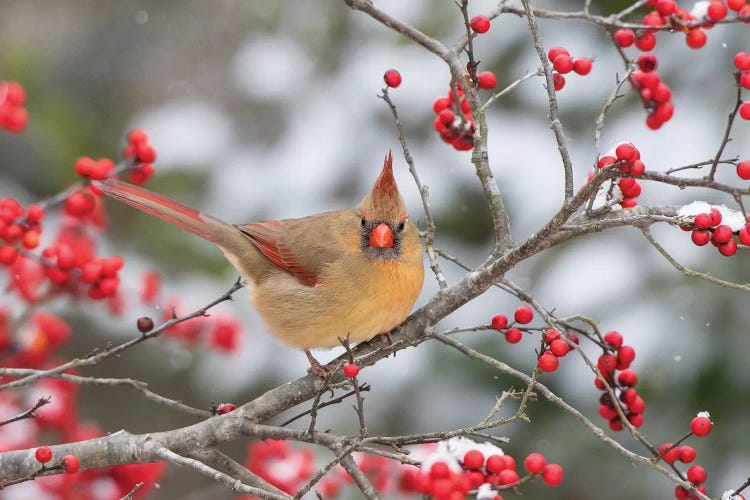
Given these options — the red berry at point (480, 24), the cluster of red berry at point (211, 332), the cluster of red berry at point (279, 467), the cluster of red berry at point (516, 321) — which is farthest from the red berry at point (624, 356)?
the cluster of red berry at point (211, 332)

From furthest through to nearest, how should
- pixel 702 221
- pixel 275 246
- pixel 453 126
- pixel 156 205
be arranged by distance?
pixel 275 246 → pixel 156 205 → pixel 453 126 → pixel 702 221

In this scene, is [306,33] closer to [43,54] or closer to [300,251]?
[43,54]

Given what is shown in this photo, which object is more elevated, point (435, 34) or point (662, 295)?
point (435, 34)

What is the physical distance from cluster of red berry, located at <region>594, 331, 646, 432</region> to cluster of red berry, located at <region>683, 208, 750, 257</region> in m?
0.40

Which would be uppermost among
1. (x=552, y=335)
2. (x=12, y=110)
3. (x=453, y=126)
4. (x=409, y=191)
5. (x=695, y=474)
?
(x=409, y=191)

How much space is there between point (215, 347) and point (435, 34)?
1895 mm

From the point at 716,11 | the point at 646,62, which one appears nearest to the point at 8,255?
the point at 646,62

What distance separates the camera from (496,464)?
1615 mm

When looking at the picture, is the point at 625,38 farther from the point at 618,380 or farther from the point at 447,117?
the point at 618,380

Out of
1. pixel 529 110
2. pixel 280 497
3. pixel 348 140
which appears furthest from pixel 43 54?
pixel 280 497

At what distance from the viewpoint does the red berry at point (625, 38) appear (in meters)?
2.06

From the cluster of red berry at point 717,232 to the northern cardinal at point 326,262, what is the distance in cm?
85

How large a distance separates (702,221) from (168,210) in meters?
1.71

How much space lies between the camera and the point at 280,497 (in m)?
1.72
